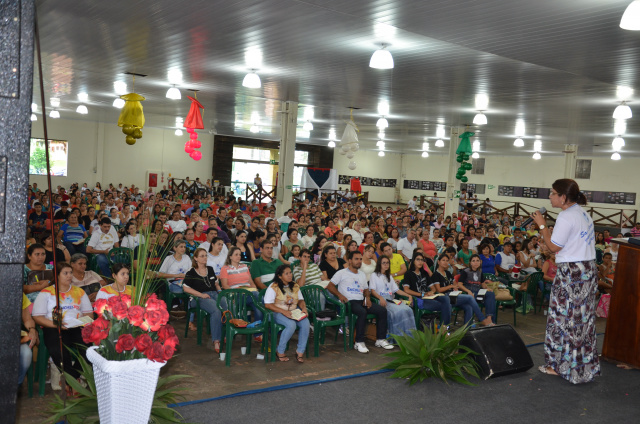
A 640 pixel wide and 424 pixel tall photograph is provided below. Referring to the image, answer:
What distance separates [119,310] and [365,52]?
5.21 meters

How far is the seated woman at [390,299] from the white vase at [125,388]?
12.0 ft

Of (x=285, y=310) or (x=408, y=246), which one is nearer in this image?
(x=285, y=310)

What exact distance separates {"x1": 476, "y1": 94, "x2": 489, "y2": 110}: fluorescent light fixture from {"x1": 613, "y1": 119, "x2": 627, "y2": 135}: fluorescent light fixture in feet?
10.7

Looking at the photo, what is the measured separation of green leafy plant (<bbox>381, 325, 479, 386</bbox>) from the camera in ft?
15.4

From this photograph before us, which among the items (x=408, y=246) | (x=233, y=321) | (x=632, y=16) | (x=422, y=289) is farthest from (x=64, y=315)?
(x=408, y=246)

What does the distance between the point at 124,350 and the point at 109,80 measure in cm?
945

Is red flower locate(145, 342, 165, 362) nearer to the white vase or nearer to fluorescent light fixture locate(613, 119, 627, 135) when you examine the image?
the white vase

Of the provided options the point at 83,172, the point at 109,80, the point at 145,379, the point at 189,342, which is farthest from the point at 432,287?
the point at 83,172

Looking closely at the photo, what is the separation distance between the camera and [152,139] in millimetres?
24109

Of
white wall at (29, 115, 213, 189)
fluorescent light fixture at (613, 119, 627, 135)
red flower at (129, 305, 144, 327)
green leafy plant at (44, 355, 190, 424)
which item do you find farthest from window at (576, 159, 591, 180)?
red flower at (129, 305, 144, 327)

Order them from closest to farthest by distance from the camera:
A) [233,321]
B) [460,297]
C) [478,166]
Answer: [233,321]
[460,297]
[478,166]

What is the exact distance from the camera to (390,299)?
641cm

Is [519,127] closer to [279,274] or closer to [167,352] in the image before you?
[279,274]

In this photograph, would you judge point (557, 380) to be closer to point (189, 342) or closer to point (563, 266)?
point (563, 266)
